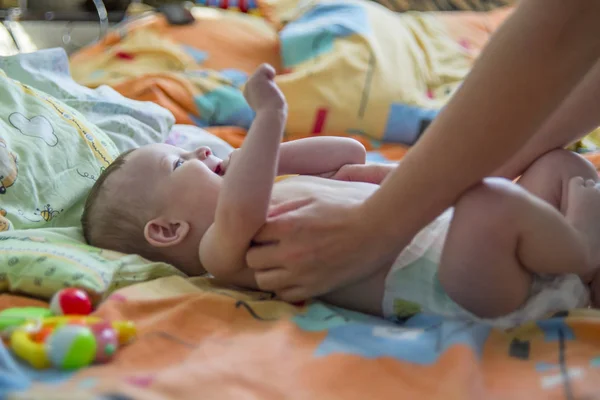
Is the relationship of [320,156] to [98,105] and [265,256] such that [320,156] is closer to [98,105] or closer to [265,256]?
[265,256]

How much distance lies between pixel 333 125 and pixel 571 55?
48.0 inches

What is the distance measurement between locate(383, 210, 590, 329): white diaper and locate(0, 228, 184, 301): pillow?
0.36m

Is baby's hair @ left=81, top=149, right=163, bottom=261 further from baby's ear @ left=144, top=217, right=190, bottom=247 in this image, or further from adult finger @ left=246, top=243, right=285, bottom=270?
adult finger @ left=246, top=243, right=285, bottom=270

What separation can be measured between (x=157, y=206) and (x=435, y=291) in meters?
0.48

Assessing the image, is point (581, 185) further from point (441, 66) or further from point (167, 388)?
point (441, 66)

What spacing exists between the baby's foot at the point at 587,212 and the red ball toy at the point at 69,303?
0.64 m

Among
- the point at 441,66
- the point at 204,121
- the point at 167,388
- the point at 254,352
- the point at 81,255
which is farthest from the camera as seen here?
the point at 441,66

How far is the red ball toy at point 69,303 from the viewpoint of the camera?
780 millimetres

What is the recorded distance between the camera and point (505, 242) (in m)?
0.76

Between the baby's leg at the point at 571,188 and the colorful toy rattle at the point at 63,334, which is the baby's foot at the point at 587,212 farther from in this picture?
the colorful toy rattle at the point at 63,334

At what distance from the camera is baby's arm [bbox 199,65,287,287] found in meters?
0.82

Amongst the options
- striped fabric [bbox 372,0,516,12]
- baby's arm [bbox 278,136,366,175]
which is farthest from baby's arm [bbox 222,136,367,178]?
striped fabric [bbox 372,0,516,12]

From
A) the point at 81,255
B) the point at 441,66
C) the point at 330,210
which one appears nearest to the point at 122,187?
the point at 81,255

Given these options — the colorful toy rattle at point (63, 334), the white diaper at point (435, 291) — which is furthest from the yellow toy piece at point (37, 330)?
the white diaper at point (435, 291)
